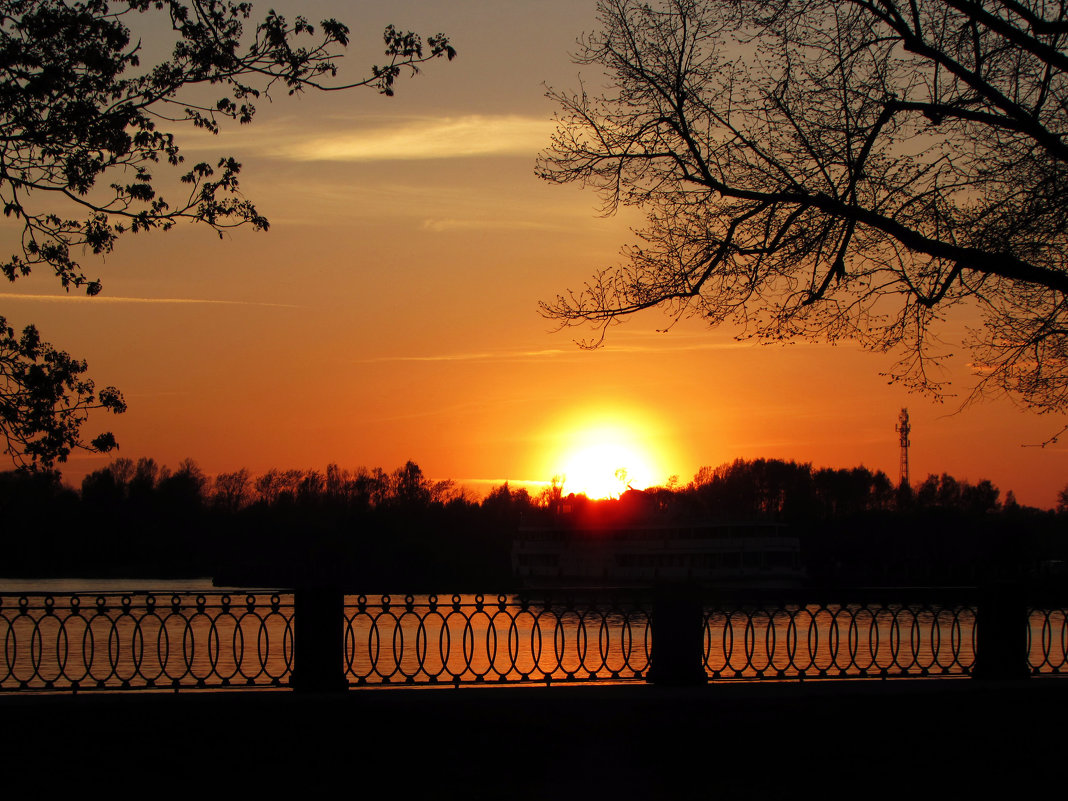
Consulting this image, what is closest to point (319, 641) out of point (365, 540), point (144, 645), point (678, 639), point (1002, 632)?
point (678, 639)

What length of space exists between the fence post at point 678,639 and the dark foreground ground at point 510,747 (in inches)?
12.8

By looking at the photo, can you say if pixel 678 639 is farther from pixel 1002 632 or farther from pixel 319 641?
pixel 1002 632

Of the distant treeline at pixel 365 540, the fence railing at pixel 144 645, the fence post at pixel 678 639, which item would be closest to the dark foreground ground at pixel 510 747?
the fence post at pixel 678 639

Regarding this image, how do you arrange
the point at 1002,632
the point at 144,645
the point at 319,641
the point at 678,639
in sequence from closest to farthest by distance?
1. the point at 319,641
2. the point at 678,639
3. the point at 1002,632
4. the point at 144,645

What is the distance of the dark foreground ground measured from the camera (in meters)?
9.36

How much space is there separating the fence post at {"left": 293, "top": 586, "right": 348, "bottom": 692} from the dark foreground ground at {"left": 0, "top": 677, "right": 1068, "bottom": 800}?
34 centimetres

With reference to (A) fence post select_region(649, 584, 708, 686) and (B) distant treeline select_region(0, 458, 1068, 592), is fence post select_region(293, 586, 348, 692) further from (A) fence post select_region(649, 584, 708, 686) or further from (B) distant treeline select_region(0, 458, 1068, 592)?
(B) distant treeline select_region(0, 458, 1068, 592)

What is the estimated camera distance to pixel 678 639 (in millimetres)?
10633

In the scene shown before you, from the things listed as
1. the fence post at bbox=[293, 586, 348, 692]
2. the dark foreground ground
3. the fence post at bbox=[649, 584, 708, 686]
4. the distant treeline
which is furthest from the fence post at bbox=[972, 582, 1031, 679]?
the distant treeline

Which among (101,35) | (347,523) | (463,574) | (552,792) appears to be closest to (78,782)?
(552,792)

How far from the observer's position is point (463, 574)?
253 ft

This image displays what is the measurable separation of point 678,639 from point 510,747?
198 cm

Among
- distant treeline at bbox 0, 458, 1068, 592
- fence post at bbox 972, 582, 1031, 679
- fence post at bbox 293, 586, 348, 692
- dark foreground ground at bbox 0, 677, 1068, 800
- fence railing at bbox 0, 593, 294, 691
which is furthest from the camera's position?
distant treeline at bbox 0, 458, 1068, 592

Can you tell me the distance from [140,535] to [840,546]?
53061 millimetres
